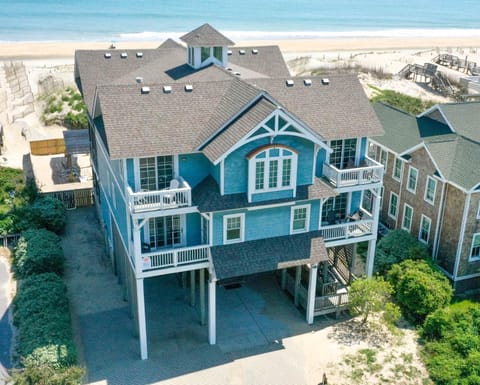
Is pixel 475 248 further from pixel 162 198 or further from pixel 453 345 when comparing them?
pixel 162 198

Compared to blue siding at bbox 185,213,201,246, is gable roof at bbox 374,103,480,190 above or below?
above

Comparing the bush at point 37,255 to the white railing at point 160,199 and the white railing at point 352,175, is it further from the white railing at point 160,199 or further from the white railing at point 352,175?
the white railing at point 352,175

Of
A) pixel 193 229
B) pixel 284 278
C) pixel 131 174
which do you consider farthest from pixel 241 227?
pixel 284 278

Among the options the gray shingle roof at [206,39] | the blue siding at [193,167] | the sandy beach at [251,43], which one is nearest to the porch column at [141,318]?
the blue siding at [193,167]

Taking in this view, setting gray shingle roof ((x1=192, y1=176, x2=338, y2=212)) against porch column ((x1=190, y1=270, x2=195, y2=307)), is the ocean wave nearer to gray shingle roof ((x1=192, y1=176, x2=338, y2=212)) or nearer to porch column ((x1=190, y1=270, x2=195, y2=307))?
porch column ((x1=190, y1=270, x2=195, y2=307))

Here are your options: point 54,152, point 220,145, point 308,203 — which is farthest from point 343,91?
point 54,152

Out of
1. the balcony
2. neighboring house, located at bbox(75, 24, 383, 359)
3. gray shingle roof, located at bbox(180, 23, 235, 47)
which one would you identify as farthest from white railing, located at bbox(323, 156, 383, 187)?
gray shingle roof, located at bbox(180, 23, 235, 47)
